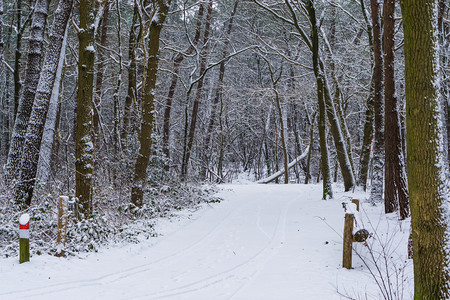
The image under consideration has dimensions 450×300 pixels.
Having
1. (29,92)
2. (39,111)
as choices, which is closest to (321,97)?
(39,111)

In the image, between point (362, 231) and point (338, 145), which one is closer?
point (362, 231)

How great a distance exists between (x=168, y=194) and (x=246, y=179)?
2101 cm

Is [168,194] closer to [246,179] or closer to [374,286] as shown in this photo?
[374,286]

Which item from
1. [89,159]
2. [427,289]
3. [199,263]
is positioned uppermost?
[89,159]

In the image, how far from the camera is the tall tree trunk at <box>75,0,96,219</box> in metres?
7.73

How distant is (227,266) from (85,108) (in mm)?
4263

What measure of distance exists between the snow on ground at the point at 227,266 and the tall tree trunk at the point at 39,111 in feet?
10.00

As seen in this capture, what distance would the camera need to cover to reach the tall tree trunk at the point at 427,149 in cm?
398

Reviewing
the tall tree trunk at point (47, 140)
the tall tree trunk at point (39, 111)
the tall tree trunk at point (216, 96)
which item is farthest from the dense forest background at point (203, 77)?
the tall tree trunk at point (39, 111)

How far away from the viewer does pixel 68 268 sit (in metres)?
6.21

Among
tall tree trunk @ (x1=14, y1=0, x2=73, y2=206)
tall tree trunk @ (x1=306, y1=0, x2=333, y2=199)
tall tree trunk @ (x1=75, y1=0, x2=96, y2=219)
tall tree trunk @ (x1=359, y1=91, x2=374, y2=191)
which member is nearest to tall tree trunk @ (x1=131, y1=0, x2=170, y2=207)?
tall tree trunk @ (x1=14, y1=0, x2=73, y2=206)

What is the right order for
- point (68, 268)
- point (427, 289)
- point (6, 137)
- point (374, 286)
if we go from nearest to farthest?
1. point (427, 289)
2. point (374, 286)
3. point (68, 268)
4. point (6, 137)

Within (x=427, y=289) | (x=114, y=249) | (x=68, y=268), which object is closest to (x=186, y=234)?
(x=114, y=249)

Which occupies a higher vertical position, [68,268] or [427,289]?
[427,289]
